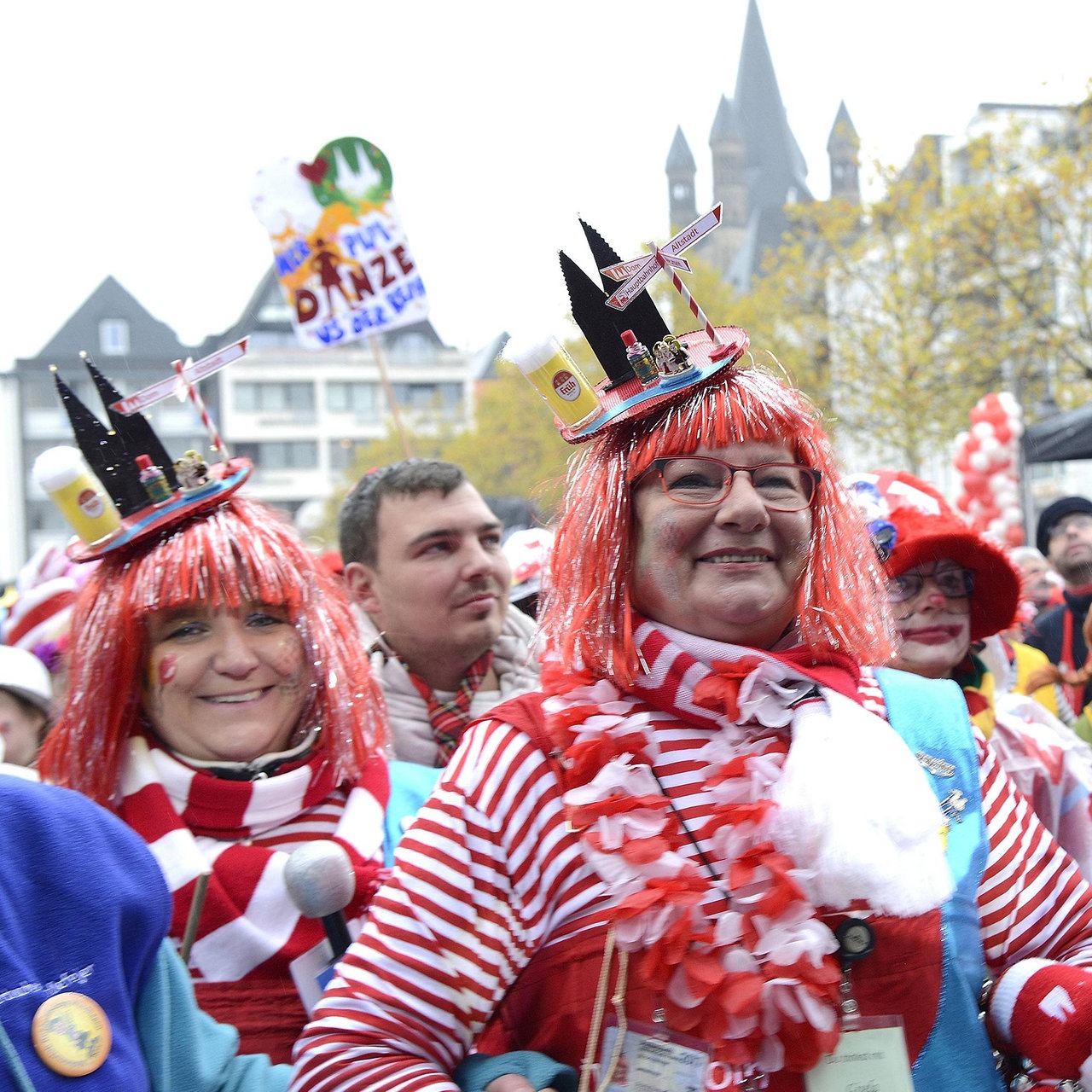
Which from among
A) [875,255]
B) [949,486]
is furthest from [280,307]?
[875,255]

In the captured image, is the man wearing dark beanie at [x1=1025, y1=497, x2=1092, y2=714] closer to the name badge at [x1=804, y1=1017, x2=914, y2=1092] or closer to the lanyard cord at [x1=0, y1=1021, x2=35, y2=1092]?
the name badge at [x1=804, y1=1017, x2=914, y2=1092]

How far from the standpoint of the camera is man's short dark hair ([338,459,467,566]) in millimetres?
3404

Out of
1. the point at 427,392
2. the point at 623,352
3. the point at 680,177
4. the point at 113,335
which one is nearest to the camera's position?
→ the point at 623,352

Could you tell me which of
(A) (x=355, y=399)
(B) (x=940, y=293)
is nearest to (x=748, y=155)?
(A) (x=355, y=399)

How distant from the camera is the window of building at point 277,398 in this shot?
54.0 meters

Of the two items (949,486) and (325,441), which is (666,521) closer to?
(949,486)

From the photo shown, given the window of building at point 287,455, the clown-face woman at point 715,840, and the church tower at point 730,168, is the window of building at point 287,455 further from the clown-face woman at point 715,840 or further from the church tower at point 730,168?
the clown-face woman at point 715,840

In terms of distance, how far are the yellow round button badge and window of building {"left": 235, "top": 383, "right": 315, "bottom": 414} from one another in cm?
5442

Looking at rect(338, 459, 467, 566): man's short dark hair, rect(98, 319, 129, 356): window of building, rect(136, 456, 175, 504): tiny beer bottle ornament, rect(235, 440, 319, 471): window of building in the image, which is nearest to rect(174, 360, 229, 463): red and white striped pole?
rect(136, 456, 175, 504): tiny beer bottle ornament

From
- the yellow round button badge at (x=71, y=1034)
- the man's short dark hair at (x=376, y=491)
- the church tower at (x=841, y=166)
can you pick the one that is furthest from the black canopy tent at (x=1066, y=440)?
the church tower at (x=841, y=166)

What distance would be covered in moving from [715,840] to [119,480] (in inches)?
57.1

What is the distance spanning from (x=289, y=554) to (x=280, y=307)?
56.1m

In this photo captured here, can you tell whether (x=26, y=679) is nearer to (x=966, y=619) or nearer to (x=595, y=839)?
(x=595, y=839)

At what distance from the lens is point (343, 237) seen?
14.2 feet
